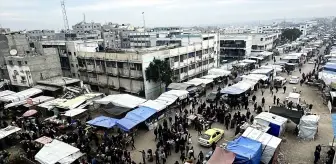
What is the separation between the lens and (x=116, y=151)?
50.4ft

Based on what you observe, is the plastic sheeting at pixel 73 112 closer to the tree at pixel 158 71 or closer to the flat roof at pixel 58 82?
the flat roof at pixel 58 82

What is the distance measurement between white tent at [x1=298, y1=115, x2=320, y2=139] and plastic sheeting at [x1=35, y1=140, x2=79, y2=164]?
51.0 ft

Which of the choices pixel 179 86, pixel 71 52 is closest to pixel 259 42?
pixel 179 86

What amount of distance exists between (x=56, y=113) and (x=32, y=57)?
1099 centimetres

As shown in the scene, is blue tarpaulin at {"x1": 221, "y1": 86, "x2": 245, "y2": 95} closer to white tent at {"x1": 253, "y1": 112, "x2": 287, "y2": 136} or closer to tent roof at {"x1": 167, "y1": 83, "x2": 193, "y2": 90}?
tent roof at {"x1": 167, "y1": 83, "x2": 193, "y2": 90}

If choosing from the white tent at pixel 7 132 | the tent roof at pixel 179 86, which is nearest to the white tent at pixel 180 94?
the tent roof at pixel 179 86

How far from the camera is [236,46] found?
55406 millimetres

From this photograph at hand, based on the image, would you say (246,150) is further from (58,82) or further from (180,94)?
(58,82)

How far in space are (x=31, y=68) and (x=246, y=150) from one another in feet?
93.6

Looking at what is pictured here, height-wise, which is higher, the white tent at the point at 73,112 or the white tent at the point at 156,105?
the white tent at the point at 156,105

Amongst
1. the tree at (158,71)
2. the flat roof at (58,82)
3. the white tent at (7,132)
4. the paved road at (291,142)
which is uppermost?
the tree at (158,71)

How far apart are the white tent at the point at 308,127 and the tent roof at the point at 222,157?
730 centimetres

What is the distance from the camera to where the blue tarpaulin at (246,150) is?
12922 millimetres

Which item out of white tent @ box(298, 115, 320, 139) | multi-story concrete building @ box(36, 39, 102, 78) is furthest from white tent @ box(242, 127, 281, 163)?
multi-story concrete building @ box(36, 39, 102, 78)
